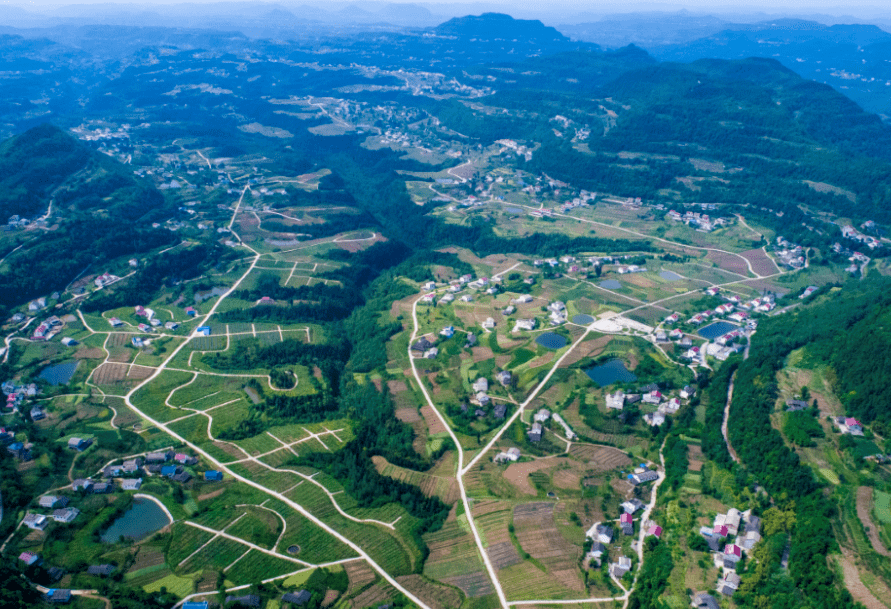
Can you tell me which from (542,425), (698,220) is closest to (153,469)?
(542,425)

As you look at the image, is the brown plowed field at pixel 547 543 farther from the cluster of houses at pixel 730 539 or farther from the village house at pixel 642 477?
the cluster of houses at pixel 730 539

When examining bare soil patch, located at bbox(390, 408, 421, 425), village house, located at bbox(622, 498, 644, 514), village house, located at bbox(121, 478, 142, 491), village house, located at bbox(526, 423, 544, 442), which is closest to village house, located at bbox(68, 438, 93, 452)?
village house, located at bbox(121, 478, 142, 491)

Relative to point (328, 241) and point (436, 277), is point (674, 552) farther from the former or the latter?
point (328, 241)

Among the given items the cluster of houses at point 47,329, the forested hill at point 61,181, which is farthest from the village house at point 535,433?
the forested hill at point 61,181

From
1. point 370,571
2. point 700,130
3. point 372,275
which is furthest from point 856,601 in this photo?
point 700,130

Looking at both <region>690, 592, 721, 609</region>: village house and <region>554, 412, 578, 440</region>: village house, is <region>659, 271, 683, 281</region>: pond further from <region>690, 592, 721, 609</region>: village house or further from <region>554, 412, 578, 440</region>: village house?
<region>690, 592, 721, 609</region>: village house
